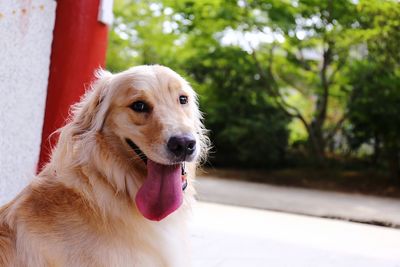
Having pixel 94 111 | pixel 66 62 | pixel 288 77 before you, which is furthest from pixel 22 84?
pixel 288 77

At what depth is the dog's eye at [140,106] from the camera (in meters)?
2.27

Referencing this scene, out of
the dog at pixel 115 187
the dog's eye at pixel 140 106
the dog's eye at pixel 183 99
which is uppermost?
the dog's eye at pixel 183 99

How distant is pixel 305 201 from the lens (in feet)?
24.3

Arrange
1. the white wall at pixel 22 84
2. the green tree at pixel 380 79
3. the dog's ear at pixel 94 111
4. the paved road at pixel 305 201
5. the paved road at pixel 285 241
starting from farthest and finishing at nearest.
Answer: the green tree at pixel 380 79 → the paved road at pixel 305 201 → the paved road at pixel 285 241 → the white wall at pixel 22 84 → the dog's ear at pixel 94 111

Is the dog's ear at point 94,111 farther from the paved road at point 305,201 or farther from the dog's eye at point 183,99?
the paved road at point 305,201

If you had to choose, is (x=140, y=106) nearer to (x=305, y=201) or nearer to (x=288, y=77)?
(x=305, y=201)

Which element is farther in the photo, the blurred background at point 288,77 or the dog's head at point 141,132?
the blurred background at point 288,77

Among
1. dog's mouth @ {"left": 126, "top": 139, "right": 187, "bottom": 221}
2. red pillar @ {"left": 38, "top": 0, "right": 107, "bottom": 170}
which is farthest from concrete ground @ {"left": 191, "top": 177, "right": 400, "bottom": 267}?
dog's mouth @ {"left": 126, "top": 139, "right": 187, "bottom": 221}

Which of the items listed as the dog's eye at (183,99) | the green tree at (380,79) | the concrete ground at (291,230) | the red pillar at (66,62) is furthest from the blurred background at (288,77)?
the dog's eye at (183,99)

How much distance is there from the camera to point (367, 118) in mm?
9305

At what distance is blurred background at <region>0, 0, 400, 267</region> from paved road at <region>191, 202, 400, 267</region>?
0.07 feet

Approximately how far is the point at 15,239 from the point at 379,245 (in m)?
3.67

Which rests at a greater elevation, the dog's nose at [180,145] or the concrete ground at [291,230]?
the dog's nose at [180,145]

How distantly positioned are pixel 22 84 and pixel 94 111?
65.3 inches
